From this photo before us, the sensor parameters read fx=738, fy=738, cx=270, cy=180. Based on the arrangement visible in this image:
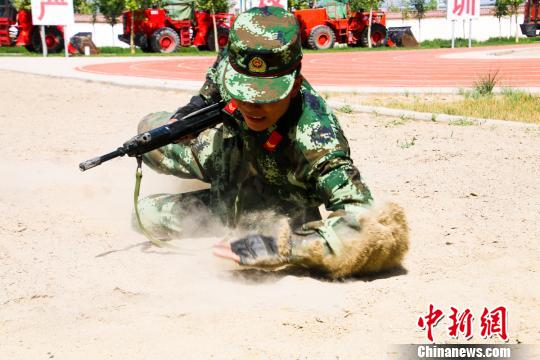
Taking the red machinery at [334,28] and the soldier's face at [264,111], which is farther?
the red machinery at [334,28]

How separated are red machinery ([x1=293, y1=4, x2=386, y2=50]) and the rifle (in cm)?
2080

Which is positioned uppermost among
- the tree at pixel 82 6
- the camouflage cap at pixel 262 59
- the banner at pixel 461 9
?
the tree at pixel 82 6

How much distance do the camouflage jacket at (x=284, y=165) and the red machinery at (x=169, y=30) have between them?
19.7m

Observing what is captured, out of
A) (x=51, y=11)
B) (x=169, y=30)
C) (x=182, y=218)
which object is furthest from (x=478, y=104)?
(x=169, y=30)

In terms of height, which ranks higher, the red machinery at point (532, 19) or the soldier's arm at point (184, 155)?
the red machinery at point (532, 19)

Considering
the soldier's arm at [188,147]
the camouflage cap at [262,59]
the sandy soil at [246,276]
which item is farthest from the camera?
the soldier's arm at [188,147]

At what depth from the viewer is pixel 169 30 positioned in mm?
22406

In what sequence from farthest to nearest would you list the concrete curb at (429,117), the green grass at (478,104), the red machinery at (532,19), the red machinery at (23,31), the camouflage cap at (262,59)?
the red machinery at (532,19) → the red machinery at (23,31) → the green grass at (478,104) → the concrete curb at (429,117) → the camouflage cap at (262,59)

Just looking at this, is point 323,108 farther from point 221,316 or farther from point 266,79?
point 221,316

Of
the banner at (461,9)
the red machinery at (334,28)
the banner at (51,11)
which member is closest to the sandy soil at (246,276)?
the banner at (51,11)

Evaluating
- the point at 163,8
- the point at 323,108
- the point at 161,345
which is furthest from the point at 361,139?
the point at 163,8

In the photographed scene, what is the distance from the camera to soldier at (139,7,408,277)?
2.47 meters

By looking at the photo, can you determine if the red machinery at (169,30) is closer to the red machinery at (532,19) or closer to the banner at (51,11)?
the banner at (51,11)
